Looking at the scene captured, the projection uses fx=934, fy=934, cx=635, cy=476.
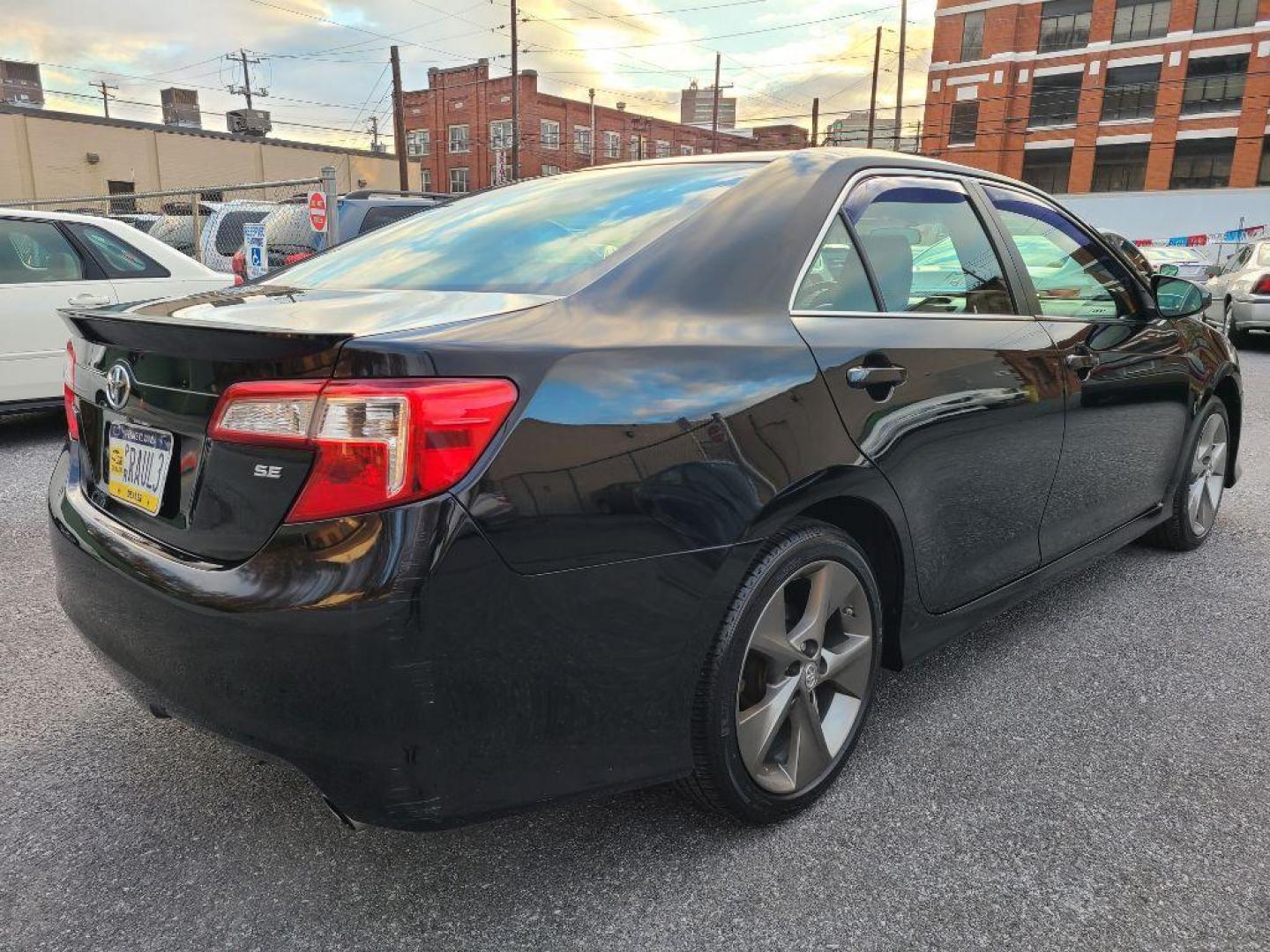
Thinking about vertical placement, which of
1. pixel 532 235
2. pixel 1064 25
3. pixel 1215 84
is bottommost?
pixel 532 235

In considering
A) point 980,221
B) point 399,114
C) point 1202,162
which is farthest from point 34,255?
point 1202,162

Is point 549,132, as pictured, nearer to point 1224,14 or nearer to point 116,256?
point 1224,14

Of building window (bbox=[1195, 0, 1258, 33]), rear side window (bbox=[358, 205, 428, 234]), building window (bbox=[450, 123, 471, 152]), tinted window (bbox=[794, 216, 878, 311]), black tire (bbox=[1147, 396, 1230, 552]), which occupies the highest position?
building window (bbox=[1195, 0, 1258, 33])

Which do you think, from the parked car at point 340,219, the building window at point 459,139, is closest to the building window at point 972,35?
the building window at point 459,139

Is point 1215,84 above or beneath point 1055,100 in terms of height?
above

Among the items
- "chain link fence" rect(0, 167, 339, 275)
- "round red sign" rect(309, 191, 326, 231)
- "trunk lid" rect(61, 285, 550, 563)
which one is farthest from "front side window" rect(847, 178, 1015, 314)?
"round red sign" rect(309, 191, 326, 231)

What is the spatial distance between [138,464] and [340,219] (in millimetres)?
8192

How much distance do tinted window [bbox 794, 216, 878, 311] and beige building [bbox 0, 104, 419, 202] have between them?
36.9 m

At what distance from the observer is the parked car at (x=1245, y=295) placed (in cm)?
1176

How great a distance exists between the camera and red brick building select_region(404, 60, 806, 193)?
56125mm

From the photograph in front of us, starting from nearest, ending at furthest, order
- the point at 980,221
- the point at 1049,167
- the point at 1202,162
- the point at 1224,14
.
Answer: the point at 980,221
the point at 1224,14
the point at 1202,162
the point at 1049,167

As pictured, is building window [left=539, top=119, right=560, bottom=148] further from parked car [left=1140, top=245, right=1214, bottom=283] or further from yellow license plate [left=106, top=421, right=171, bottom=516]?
yellow license plate [left=106, top=421, right=171, bottom=516]

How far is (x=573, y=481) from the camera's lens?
169 cm

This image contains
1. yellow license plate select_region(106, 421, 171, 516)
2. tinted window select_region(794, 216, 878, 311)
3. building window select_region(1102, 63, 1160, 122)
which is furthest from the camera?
building window select_region(1102, 63, 1160, 122)
